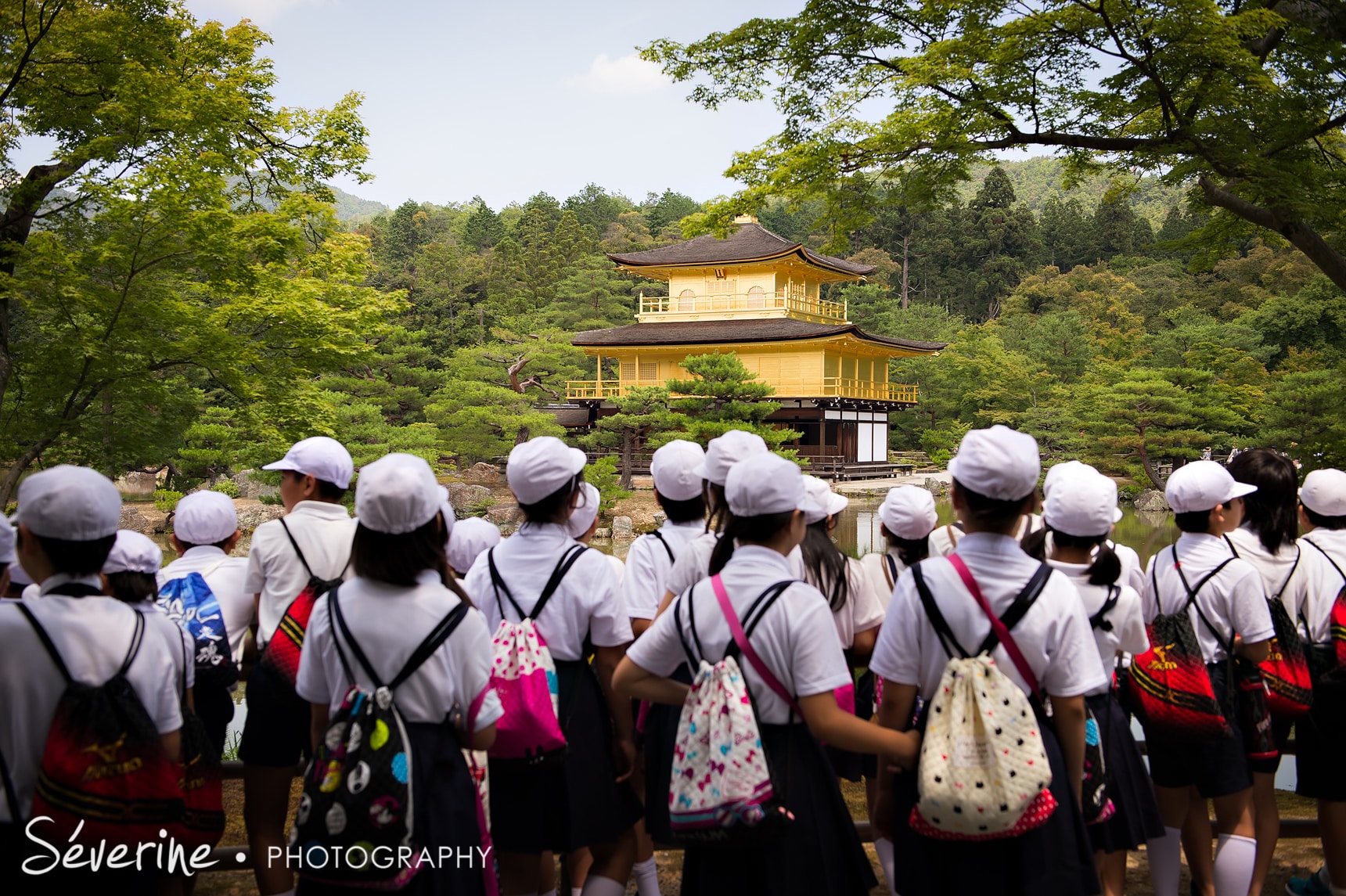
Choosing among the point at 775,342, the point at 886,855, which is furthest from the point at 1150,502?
the point at 886,855

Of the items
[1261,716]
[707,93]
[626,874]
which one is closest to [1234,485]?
[1261,716]

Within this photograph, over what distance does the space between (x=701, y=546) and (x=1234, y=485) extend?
1.47 metres

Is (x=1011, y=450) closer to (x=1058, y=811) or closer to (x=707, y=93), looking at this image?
(x=1058, y=811)

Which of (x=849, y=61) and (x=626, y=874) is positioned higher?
(x=849, y=61)

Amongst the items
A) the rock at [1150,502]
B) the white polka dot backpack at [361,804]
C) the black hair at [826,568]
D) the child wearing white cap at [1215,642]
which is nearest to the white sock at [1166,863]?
the child wearing white cap at [1215,642]

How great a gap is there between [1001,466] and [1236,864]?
155 cm

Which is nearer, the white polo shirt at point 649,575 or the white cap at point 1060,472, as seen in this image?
the white cap at point 1060,472

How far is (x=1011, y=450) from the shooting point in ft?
5.56

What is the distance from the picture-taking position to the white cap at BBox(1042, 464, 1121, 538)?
2.01m

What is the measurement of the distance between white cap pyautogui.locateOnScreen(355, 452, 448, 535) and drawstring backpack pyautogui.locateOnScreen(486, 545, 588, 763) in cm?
41

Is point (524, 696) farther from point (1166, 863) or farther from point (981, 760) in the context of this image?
point (1166, 863)

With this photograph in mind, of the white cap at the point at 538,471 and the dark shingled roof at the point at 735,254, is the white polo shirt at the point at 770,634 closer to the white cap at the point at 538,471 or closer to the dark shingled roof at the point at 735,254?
the white cap at the point at 538,471

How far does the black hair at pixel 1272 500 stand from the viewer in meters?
2.54

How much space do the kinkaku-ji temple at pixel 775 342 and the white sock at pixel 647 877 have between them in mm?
21128
